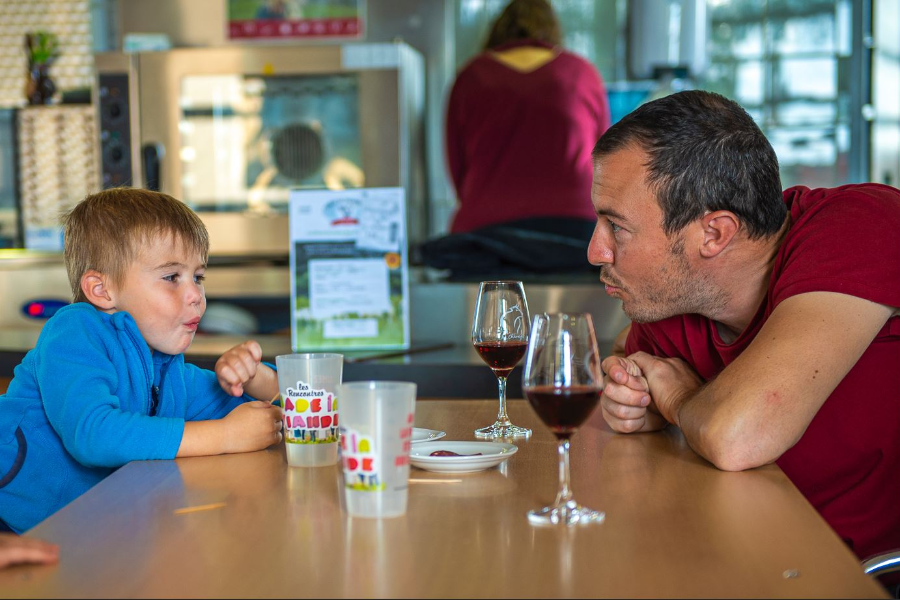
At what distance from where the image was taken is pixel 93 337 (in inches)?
50.9

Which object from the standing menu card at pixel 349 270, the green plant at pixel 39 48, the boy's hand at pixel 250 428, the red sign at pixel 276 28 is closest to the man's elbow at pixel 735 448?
the boy's hand at pixel 250 428

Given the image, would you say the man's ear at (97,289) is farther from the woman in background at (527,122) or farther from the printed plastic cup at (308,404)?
the woman in background at (527,122)

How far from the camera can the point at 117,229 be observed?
1435mm

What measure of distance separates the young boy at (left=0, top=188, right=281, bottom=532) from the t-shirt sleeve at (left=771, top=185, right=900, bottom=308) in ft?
2.28

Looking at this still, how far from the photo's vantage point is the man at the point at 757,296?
3.86 feet

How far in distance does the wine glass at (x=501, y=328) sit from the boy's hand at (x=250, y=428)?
29cm

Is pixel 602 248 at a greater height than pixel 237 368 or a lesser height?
greater

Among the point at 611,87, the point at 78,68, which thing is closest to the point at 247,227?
the point at 78,68

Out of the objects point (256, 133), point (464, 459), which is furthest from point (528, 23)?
point (464, 459)

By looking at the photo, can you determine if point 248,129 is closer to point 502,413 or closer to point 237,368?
point 237,368

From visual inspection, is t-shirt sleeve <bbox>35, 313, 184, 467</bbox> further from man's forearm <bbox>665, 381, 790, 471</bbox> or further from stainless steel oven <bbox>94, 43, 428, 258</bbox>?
stainless steel oven <bbox>94, 43, 428, 258</bbox>

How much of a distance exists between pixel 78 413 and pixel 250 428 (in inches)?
8.0

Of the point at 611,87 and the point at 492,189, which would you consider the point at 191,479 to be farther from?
the point at 611,87

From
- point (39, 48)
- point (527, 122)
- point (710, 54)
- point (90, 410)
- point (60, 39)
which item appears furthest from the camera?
point (60, 39)
